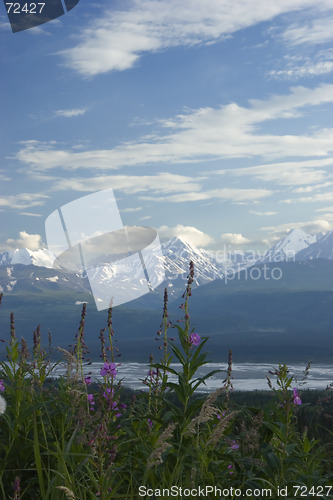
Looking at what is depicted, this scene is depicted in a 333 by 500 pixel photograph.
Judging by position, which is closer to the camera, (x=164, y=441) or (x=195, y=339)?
(x=164, y=441)

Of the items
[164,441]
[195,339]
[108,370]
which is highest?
[195,339]

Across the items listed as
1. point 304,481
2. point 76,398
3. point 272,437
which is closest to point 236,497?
point 304,481

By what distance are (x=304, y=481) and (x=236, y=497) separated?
739 mm

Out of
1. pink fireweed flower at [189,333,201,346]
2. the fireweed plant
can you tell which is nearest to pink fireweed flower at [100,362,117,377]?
the fireweed plant

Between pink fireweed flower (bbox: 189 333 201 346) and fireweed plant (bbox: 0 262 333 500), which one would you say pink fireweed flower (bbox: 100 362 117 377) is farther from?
pink fireweed flower (bbox: 189 333 201 346)

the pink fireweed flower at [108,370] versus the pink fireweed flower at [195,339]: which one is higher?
the pink fireweed flower at [195,339]

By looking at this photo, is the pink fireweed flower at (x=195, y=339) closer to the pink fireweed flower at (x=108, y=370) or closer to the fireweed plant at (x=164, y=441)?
the fireweed plant at (x=164, y=441)

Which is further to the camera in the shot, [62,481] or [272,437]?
[272,437]

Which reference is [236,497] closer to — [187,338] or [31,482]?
[187,338]

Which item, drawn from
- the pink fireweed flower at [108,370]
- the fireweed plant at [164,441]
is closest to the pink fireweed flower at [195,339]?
the fireweed plant at [164,441]

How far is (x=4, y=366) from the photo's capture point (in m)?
6.30

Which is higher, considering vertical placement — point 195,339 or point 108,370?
point 195,339

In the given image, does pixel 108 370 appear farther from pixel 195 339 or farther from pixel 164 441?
pixel 164 441

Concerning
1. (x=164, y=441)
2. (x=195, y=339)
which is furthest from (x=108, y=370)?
(x=164, y=441)
